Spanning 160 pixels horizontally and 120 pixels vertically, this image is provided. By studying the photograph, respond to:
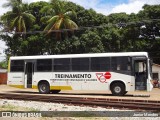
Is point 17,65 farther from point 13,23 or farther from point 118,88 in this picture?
point 13,23

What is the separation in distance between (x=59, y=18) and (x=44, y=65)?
786 inches

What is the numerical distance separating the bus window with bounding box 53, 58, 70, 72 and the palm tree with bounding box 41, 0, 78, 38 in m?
18.7

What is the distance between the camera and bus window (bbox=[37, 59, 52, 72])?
79.8 ft

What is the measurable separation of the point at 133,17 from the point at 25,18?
17714 millimetres

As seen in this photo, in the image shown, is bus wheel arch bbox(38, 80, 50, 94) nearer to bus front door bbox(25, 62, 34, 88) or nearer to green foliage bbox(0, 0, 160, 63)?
bus front door bbox(25, 62, 34, 88)

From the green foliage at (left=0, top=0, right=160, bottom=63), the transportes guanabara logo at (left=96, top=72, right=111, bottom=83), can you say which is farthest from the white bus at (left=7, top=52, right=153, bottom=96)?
the green foliage at (left=0, top=0, right=160, bottom=63)

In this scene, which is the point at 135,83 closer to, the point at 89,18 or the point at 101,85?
the point at 101,85

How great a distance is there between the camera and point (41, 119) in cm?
1162

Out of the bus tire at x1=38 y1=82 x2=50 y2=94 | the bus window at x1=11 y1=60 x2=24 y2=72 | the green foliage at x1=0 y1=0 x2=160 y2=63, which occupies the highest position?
the green foliage at x1=0 y1=0 x2=160 y2=63

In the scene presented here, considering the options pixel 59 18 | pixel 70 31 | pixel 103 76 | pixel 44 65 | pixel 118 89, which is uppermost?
pixel 59 18

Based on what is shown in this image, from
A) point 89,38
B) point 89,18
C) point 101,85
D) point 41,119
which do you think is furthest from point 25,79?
point 89,18

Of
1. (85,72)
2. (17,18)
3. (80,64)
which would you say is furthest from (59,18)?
(85,72)

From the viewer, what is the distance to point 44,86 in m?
24.6

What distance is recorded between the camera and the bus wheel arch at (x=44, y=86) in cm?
2439
